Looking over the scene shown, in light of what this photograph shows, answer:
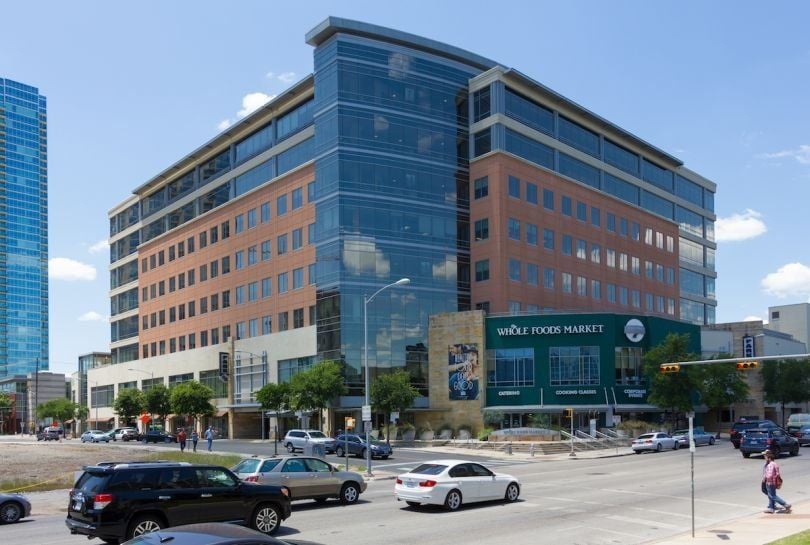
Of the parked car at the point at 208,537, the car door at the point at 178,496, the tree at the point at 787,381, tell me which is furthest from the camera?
the tree at the point at 787,381

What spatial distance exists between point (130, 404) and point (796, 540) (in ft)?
313

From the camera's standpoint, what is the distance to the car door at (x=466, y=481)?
A: 23688mm

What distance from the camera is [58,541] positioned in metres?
19.2

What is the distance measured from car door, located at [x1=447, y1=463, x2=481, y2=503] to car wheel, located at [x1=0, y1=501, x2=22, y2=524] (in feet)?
42.0

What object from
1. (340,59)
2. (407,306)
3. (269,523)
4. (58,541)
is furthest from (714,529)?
(340,59)

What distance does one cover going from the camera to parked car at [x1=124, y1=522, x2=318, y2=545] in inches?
313

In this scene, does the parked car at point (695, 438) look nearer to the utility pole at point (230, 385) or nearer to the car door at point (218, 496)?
the car door at point (218, 496)

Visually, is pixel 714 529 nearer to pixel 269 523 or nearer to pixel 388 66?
pixel 269 523

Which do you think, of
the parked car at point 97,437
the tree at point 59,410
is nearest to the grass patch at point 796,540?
the parked car at point 97,437

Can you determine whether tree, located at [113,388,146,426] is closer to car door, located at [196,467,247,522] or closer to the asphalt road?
the asphalt road

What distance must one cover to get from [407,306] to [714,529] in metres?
56.4

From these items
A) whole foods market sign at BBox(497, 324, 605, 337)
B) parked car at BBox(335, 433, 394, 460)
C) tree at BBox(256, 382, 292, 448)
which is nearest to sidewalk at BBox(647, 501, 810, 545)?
parked car at BBox(335, 433, 394, 460)

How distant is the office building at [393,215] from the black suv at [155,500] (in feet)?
174

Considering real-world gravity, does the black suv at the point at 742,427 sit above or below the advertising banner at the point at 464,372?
below
